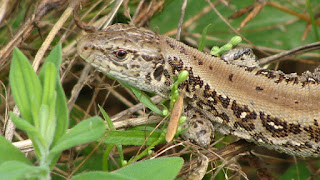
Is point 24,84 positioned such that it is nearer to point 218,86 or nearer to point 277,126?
point 218,86

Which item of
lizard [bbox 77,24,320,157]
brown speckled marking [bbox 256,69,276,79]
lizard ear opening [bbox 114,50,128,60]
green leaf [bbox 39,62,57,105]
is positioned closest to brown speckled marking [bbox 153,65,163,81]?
lizard [bbox 77,24,320,157]

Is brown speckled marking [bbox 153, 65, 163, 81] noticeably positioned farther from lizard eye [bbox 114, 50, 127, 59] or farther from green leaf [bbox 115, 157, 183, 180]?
green leaf [bbox 115, 157, 183, 180]

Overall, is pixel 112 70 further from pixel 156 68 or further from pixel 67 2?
pixel 67 2

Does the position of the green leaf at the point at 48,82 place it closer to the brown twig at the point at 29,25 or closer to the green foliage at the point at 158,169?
the green foliage at the point at 158,169

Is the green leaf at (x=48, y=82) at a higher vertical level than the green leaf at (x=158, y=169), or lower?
higher

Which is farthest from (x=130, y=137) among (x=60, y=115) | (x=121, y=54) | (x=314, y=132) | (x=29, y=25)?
(x=29, y=25)

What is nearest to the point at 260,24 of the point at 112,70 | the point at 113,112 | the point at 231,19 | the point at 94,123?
the point at 231,19

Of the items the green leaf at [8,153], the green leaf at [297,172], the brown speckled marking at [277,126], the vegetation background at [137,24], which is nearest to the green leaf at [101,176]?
the green leaf at [8,153]
